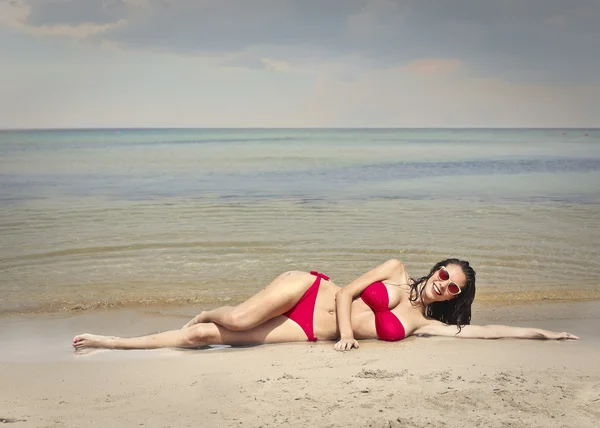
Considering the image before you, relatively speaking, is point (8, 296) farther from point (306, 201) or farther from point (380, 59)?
point (380, 59)

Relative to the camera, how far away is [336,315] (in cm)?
511

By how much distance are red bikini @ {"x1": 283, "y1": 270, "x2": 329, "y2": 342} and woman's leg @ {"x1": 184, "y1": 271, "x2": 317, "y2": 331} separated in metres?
0.06

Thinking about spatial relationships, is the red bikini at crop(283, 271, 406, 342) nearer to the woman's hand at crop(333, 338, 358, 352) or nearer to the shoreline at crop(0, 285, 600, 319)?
the woman's hand at crop(333, 338, 358, 352)

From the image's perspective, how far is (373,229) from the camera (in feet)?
36.1

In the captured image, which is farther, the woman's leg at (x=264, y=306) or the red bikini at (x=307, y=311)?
the red bikini at (x=307, y=311)

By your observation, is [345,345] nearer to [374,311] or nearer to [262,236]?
[374,311]

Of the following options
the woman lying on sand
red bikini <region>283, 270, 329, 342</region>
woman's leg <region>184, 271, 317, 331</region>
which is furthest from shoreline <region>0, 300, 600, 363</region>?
red bikini <region>283, 270, 329, 342</region>

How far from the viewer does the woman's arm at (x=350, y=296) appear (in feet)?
15.9

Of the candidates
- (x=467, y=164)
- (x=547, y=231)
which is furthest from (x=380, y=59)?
(x=547, y=231)

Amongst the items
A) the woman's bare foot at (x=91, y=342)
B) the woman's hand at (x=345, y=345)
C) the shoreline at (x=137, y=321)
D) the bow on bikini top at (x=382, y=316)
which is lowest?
the shoreline at (x=137, y=321)

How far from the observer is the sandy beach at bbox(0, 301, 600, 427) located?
3.61 meters

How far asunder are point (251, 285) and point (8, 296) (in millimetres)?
2370

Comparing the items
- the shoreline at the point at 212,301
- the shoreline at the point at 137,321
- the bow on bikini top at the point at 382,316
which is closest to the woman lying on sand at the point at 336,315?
the bow on bikini top at the point at 382,316

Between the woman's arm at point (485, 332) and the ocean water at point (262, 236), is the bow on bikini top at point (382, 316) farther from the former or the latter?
the ocean water at point (262, 236)
